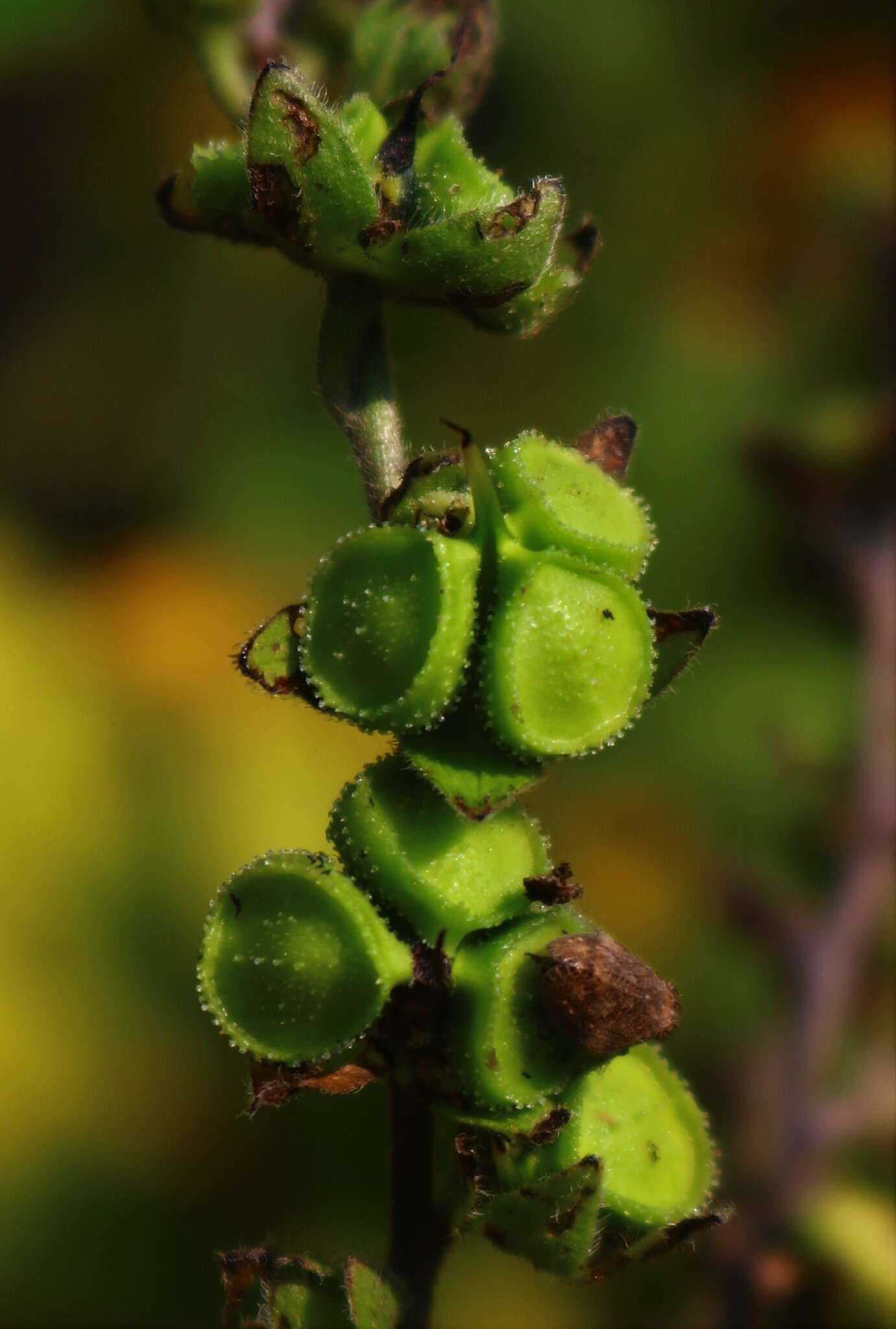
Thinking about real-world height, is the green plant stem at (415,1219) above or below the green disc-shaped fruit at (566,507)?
below

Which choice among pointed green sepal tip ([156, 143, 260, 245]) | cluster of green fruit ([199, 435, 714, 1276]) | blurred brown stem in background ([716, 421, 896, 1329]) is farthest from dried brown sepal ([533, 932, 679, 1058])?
blurred brown stem in background ([716, 421, 896, 1329])

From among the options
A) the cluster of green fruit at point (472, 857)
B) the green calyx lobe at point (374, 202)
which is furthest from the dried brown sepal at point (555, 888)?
the green calyx lobe at point (374, 202)

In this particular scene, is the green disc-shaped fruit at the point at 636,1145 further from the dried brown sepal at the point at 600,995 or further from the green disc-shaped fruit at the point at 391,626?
the green disc-shaped fruit at the point at 391,626

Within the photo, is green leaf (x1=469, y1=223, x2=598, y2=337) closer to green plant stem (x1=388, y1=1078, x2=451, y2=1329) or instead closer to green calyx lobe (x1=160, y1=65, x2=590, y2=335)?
green calyx lobe (x1=160, y1=65, x2=590, y2=335)

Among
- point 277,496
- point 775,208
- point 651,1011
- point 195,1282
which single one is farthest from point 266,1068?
point 775,208

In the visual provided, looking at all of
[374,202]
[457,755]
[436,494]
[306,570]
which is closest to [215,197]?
[374,202]

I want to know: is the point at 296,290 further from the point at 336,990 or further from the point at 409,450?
the point at 336,990
